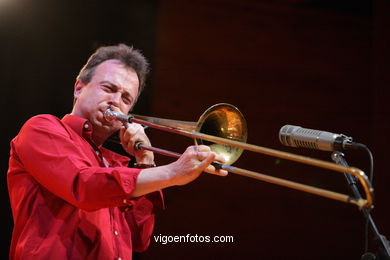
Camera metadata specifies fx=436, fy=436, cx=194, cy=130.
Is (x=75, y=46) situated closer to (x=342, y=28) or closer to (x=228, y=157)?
(x=228, y=157)

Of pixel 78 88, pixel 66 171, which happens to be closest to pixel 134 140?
pixel 78 88

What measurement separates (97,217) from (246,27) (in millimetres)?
2476

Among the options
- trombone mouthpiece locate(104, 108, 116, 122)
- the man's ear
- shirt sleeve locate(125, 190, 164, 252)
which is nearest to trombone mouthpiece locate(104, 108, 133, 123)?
trombone mouthpiece locate(104, 108, 116, 122)

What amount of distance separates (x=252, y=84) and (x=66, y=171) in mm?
2440

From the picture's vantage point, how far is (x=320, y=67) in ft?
13.0

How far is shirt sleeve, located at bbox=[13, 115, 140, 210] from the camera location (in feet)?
4.95

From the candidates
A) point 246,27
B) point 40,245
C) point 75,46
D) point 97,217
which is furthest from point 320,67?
point 40,245

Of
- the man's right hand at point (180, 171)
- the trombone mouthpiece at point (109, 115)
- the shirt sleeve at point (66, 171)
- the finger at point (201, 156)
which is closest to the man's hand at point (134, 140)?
the trombone mouthpiece at point (109, 115)

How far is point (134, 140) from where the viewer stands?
7.41ft

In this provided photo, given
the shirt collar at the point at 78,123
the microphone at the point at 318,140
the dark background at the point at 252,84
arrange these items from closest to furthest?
the microphone at the point at 318,140 → the shirt collar at the point at 78,123 → the dark background at the point at 252,84

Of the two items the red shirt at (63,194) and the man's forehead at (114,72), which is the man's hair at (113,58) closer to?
the man's forehead at (114,72)

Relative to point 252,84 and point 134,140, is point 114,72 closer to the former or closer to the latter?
point 134,140

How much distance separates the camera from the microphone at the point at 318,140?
159 cm

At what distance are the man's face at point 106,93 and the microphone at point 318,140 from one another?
92 cm
